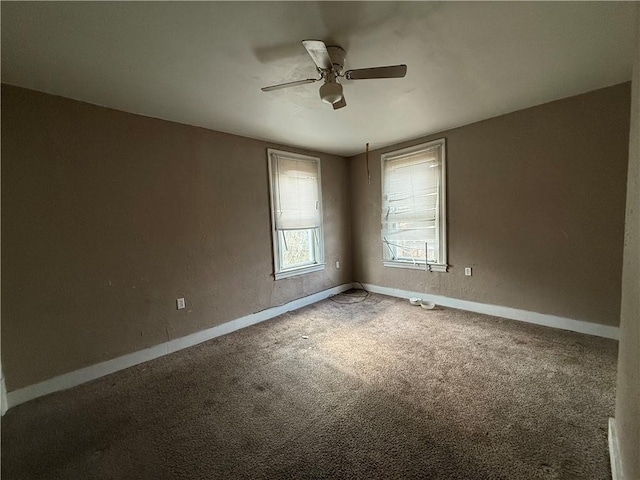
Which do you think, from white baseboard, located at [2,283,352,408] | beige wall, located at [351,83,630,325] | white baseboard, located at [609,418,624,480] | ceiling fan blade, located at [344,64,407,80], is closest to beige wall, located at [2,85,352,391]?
white baseboard, located at [2,283,352,408]

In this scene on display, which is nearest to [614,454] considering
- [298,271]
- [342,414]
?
[342,414]

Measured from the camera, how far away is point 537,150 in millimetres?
2750

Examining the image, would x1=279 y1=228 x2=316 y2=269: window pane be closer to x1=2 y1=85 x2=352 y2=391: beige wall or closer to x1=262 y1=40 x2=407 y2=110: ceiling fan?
x1=2 y1=85 x2=352 y2=391: beige wall

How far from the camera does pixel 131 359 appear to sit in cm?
241

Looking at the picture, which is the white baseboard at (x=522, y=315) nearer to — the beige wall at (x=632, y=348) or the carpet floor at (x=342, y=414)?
the carpet floor at (x=342, y=414)

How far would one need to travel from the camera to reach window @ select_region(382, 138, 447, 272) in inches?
139

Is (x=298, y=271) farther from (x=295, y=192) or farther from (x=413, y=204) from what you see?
(x=413, y=204)

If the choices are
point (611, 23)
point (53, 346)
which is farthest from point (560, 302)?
point (53, 346)

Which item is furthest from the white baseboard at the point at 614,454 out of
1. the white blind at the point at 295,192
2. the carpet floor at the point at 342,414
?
the white blind at the point at 295,192

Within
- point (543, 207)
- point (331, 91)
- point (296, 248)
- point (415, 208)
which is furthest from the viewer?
point (296, 248)

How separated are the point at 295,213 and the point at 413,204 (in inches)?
68.9

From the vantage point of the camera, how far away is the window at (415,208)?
11.6 feet

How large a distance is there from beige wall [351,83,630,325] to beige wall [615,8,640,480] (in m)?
1.74

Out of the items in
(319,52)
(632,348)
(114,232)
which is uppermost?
(319,52)
